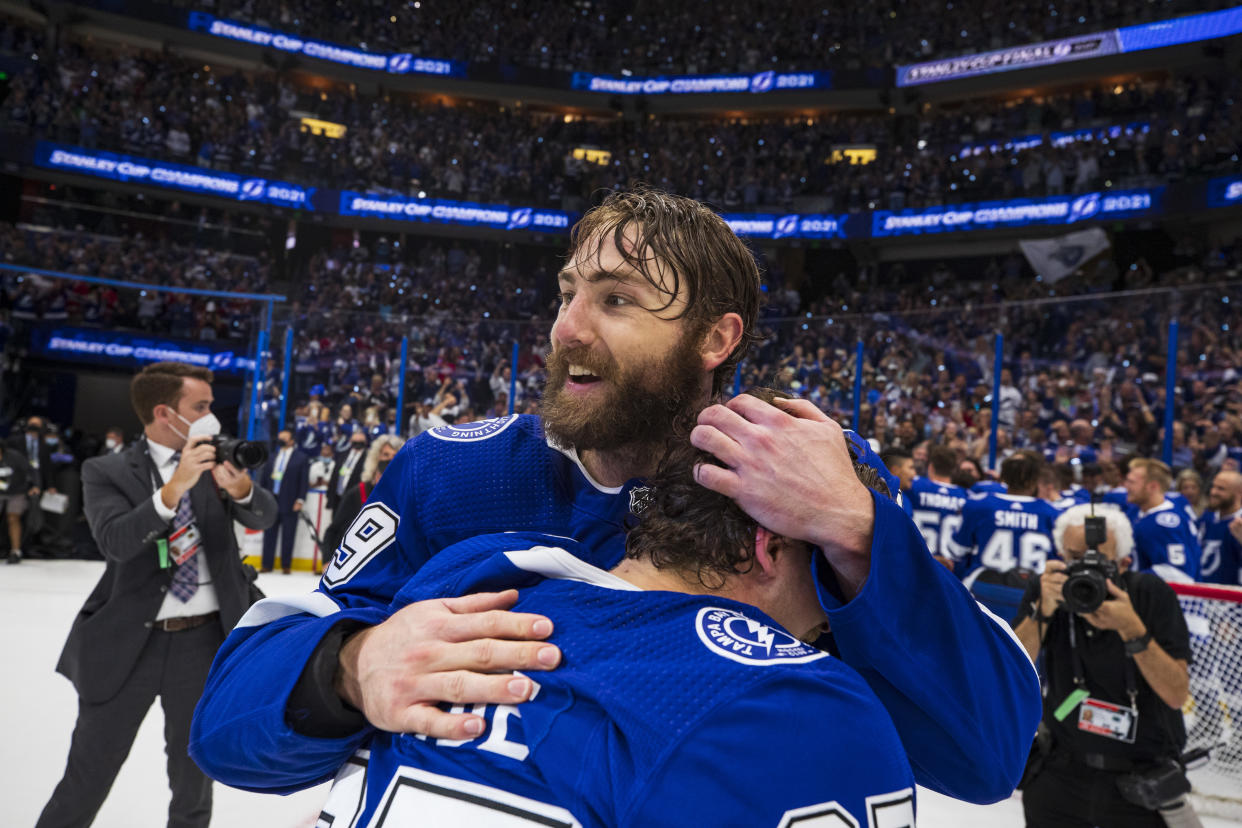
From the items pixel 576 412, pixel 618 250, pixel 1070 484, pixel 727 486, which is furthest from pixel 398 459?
pixel 1070 484

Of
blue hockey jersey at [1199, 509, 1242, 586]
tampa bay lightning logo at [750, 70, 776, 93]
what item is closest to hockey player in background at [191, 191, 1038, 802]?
blue hockey jersey at [1199, 509, 1242, 586]

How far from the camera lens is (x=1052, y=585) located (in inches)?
136

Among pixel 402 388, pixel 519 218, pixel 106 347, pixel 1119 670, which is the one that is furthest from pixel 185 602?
pixel 519 218

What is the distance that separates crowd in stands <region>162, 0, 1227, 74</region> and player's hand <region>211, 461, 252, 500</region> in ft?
69.9

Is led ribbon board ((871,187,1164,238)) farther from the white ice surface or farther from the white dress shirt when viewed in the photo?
the white dress shirt

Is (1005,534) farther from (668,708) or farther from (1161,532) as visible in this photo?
(668,708)

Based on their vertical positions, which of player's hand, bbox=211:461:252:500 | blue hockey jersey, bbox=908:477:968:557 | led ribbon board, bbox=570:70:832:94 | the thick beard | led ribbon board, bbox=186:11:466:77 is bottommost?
blue hockey jersey, bbox=908:477:968:557

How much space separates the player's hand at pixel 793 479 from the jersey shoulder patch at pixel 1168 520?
5504mm

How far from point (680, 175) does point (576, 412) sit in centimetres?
2273

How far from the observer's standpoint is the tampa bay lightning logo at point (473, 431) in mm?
1591

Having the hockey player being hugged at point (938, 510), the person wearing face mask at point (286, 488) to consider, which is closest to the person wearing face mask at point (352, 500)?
the person wearing face mask at point (286, 488)

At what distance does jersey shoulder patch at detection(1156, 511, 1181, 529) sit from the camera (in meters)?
5.75

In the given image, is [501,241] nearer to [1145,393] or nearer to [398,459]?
[1145,393]

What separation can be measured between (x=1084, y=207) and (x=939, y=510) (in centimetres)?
1401
